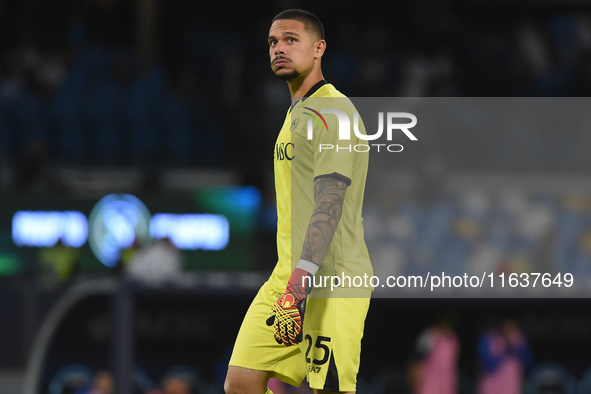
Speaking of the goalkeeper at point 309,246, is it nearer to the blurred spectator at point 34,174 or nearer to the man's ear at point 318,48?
the man's ear at point 318,48

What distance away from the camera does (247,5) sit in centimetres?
1577

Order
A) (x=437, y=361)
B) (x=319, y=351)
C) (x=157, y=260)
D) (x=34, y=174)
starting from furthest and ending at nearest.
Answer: (x=34, y=174), (x=157, y=260), (x=437, y=361), (x=319, y=351)

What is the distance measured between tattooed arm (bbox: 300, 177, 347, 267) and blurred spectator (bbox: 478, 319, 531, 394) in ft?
10.9

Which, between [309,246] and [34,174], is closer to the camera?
[309,246]

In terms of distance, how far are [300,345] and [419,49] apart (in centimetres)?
1072

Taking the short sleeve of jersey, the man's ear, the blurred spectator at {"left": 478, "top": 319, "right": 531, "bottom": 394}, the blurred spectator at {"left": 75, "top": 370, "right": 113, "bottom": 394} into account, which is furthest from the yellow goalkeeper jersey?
the blurred spectator at {"left": 75, "top": 370, "right": 113, "bottom": 394}

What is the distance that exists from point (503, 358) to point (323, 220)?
3478mm

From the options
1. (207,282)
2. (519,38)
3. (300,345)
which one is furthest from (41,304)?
(519,38)

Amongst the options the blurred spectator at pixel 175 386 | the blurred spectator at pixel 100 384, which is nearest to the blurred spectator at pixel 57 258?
the blurred spectator at pixel 100 384

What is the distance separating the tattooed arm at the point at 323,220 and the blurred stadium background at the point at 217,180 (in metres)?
3.12

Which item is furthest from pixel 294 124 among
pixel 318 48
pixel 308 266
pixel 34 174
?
pixel 34 174

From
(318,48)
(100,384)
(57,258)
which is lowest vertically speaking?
(100,384)

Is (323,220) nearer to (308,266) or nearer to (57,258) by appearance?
(308,266)

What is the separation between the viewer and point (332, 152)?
3.50 m
